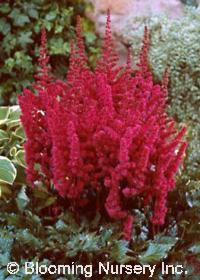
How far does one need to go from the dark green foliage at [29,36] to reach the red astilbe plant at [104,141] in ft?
7.18

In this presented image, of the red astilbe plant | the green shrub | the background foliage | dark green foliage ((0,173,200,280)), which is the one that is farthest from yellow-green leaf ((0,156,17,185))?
the green shrub

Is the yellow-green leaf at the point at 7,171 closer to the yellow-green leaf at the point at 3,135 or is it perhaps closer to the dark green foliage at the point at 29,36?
the yellow-green leaf at the point at 3,135

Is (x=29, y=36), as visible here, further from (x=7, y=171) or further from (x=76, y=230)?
(x=76, y=230)

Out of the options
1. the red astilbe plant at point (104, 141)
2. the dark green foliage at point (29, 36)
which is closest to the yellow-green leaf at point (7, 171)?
the red astilbe plant at point (104, 141)

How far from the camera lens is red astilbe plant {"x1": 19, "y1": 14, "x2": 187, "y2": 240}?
2154mm

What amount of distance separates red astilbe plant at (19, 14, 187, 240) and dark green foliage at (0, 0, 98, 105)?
86.2 inches

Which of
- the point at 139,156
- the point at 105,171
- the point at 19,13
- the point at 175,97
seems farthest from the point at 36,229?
the point at 19,13

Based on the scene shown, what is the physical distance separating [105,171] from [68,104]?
0.30m

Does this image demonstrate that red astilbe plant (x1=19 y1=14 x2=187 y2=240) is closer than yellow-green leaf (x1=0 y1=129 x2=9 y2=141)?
Yes

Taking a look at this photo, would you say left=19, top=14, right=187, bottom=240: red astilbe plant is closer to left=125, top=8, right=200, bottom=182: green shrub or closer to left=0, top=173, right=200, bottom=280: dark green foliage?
left=0, top=173, right=200, bottom=280: dark green foliage

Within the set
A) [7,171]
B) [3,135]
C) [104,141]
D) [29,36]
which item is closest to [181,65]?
[29,36]

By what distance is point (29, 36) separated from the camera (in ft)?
14.9

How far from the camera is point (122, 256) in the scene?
2168mm

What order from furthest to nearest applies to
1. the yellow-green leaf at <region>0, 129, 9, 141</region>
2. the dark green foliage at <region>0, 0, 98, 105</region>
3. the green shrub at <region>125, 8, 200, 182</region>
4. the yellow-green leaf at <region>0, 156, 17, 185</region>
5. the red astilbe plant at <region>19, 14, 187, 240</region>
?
the dark green foliage at <region>0, 0, 98, 105</region> → the green shrub at <region>125, 8, 200, 182</region> → the yellow-green leaf at <region>0, 129, 9, 141</region> → the yellow-green leaf at <region>0, 156, 17, 185</region> → the red astilbe plant at <region>19, 14, 187, 240</region>
